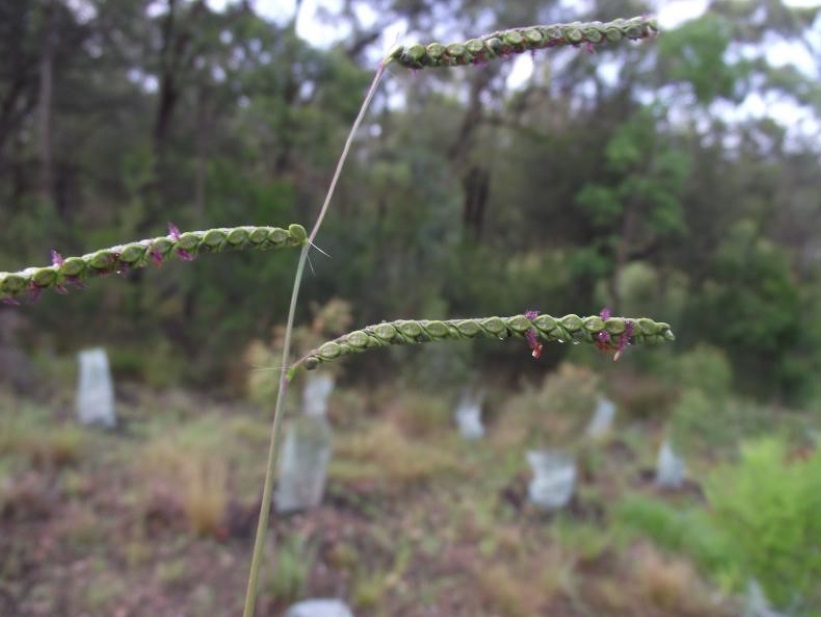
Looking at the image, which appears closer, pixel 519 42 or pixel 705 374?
pixel 519 42

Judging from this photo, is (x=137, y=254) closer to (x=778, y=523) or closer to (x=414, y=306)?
(x=778, y=523)

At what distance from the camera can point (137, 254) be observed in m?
0.67

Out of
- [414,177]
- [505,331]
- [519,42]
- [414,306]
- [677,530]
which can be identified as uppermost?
[414,177]

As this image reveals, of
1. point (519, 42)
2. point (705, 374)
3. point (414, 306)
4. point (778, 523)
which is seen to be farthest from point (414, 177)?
point (519, 42)

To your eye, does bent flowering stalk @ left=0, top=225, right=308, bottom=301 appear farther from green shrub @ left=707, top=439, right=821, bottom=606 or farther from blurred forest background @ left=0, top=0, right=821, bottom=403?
blurred forest background @ left=0, top=0, right=821, bottom=403

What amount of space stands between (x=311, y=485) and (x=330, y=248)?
4.56 m

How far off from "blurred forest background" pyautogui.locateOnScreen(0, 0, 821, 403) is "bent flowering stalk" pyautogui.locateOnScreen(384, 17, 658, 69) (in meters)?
7.68

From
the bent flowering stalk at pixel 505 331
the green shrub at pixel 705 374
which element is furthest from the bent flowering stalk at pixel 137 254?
the green shrub at pixel 705 374

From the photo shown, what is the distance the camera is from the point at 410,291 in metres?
9.41

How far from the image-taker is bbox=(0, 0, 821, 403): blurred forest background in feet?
28.1

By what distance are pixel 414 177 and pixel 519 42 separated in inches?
352

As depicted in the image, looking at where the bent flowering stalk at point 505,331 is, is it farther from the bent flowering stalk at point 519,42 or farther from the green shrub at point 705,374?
the green shrub at point 705,374

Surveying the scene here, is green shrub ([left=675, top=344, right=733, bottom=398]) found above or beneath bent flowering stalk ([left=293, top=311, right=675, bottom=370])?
beneath

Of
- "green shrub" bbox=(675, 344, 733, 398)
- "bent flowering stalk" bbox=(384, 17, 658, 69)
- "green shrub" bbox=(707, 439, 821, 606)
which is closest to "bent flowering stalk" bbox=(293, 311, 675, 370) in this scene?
"bent flowering stalk" bbox=(384, 17, 658, 69)
